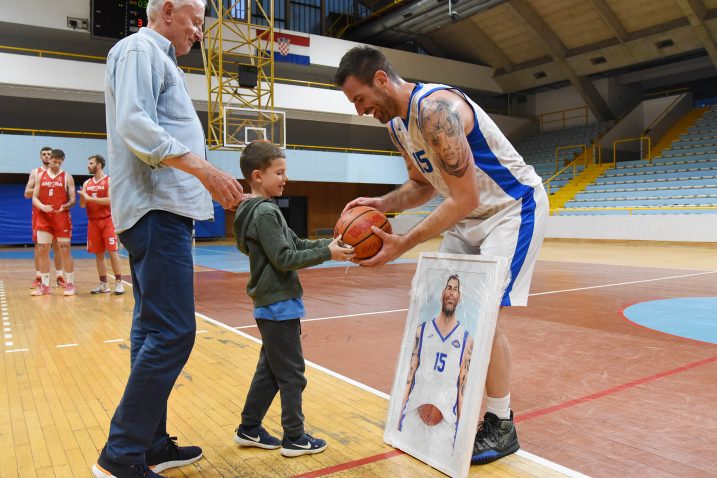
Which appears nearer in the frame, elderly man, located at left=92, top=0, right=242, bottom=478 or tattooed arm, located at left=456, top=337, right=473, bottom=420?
elderly man, located at left=92, top=0, right=242, bottom=478

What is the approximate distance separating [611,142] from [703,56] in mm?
4442

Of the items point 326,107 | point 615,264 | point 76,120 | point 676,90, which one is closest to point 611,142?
point 676,90

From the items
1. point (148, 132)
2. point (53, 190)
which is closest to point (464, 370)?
point (148, 132)

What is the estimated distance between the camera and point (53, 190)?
6809mm

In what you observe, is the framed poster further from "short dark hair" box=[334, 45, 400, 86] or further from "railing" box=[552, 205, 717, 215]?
"railing" box=[552, 205, 717, 215]

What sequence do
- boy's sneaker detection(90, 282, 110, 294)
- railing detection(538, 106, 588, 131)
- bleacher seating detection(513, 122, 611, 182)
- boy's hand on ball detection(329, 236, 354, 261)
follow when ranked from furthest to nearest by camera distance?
railing detection(538, 106, 588, 131), bleacher seating detection(513, 122, 611, 182), boy's sneaker detection(90, 282, 110, 294), boy's hand on ball detection(329, 236, 354, 261)

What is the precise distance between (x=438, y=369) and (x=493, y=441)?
37 centimetres

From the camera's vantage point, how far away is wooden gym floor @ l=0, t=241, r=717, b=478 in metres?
2.25

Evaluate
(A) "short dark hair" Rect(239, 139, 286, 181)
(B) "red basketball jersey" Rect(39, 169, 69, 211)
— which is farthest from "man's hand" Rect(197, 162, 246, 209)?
(B) "red basketball jersey" Rect(39, 169, 69, 211)

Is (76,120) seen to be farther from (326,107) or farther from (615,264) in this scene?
(615,264)

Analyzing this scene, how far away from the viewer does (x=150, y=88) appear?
190 cm

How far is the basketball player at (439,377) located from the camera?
7.20 ft

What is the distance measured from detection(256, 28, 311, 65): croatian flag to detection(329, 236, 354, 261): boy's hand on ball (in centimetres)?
1927

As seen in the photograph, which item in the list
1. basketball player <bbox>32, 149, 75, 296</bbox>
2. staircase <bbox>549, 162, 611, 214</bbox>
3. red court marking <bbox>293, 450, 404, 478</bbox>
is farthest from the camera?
staircase <bbox>549, 162, 611, 214</bbox>
